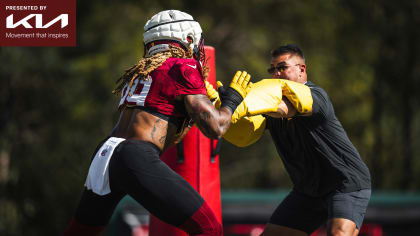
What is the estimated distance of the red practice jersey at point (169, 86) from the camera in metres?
4.21

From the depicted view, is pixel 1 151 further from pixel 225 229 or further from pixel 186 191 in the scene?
pixel 186 191

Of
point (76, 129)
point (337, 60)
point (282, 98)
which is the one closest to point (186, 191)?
point (282, 98)

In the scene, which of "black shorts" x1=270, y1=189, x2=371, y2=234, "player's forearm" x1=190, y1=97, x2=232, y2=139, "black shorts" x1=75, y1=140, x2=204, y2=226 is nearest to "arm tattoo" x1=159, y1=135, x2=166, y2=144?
"black shorts" x1=75, y1=140, x2=204, y2=226

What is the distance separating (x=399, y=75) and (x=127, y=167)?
1255 cm

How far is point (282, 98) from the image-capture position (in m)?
4.88

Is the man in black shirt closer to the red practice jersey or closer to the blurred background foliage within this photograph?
the red practice jersey

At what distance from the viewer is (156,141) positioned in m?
4.26

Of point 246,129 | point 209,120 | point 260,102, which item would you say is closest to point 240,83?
point 260,102

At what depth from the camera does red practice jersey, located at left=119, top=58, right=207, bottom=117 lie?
4.21 meters

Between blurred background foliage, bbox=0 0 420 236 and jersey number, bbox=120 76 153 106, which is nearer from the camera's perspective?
jersey number, bbox=120 76 153 106

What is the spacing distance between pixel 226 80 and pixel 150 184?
1685 centimetres

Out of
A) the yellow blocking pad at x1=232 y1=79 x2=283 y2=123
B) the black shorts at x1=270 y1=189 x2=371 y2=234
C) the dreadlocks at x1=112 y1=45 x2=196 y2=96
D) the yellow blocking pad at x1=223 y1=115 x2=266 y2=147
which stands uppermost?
the dreadlocks at x1=112 y1=45 x2=196 y2=96

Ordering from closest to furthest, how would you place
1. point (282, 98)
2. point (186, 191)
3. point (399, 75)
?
point (186, 191) < point (282, 98) < point (399, 75)

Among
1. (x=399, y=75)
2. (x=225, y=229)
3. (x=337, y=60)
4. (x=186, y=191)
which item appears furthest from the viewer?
(x=337, y=60)
